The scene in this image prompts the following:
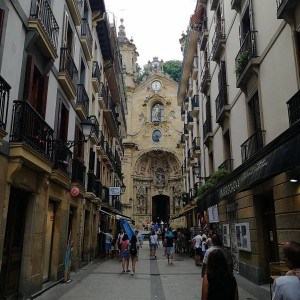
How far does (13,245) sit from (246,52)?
9.36 meters

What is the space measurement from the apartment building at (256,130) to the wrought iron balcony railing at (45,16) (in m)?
6.14

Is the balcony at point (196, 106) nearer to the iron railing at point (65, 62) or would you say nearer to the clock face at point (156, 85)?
the iron railing at point (65, 62)

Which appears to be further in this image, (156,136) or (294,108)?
(156,136)

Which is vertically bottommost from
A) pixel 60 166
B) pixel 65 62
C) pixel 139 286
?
pixel 139 286

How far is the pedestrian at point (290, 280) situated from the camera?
118 inches

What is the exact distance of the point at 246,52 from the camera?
11.3 m

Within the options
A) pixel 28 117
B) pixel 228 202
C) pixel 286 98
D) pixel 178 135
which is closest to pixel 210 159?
pixel 228 202

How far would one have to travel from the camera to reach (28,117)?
26.4 feet

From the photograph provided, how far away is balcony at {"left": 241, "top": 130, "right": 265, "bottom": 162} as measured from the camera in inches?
407

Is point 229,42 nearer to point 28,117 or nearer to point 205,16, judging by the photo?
point 205,16

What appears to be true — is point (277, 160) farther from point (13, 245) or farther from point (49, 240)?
point (49, 240)

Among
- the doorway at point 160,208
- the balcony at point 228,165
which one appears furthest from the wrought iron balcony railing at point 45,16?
the doorway at point 160,208

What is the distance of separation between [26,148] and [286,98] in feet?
21.2

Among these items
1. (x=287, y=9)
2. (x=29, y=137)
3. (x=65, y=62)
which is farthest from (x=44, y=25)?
(x=287, y=9)
